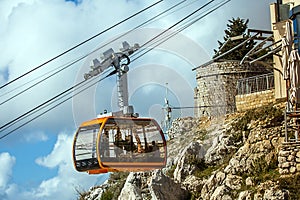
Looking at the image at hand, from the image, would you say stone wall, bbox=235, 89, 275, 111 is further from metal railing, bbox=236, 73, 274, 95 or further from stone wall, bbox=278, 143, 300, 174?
stone wall, bbox=278, 143, 300, 174

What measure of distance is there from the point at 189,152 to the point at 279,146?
5.35 metres

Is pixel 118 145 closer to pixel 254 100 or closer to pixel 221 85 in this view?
pixel 254 100

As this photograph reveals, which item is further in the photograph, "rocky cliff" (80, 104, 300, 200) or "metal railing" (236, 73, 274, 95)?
"metal railing" (236, 73, 274, 95)

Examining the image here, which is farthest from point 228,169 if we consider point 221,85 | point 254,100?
point 221,85

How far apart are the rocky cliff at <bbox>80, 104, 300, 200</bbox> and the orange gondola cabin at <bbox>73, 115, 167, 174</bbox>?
3894 mm

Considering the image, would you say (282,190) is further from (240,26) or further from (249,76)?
(240,26)

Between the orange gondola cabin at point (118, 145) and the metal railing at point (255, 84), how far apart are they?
40.9 ft

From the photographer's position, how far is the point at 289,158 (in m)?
24.2

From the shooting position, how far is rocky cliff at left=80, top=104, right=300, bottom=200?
24.6 metres

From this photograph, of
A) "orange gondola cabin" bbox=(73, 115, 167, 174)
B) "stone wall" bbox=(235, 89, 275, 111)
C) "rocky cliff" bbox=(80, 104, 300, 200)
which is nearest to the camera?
"orange gondola cabin" bbox=(73, 115, 167, 174)

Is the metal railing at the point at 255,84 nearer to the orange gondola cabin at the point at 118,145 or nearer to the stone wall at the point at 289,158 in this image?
the stone wall at the point at 289,158

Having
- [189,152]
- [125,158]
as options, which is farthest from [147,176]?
[125,158]

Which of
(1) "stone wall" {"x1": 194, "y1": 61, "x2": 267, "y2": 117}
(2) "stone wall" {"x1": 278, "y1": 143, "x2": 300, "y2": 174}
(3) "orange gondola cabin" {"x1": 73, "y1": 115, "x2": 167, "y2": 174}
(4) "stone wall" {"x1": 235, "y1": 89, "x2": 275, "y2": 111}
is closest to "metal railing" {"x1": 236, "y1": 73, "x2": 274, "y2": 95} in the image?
(4) "stone wall" {"x1": 235, "y1": 89, "x2": 275, "y2": 111}

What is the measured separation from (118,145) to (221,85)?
17545 mm
